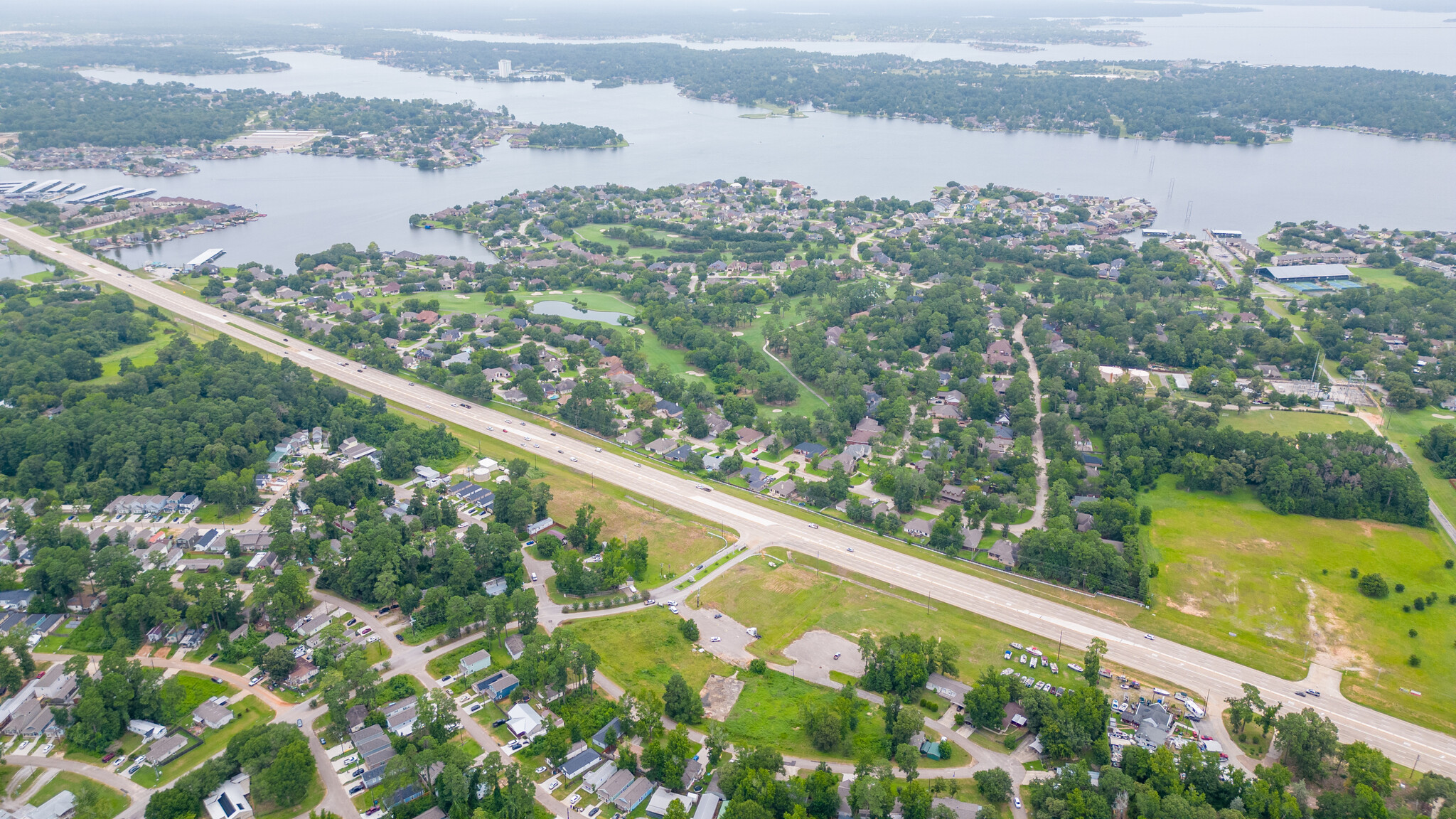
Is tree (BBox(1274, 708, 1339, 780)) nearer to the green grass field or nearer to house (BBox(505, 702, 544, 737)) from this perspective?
the green grass field

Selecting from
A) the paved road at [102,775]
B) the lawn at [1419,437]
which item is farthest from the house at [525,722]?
the lawn at [1419,437]

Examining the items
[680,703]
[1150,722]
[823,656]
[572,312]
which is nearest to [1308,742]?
[1150,722]

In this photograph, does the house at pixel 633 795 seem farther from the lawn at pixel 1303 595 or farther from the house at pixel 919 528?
the lawn at pixel 1303 595

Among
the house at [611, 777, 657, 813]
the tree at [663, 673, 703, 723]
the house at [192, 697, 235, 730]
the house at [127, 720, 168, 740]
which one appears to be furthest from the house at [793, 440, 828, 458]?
the house at [127, 720, 168, 740]

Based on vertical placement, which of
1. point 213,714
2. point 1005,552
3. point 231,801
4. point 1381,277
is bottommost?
point 231,801

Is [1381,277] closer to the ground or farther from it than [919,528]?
farther from it

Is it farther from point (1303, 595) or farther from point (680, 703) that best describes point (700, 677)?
point (1303, 595)
